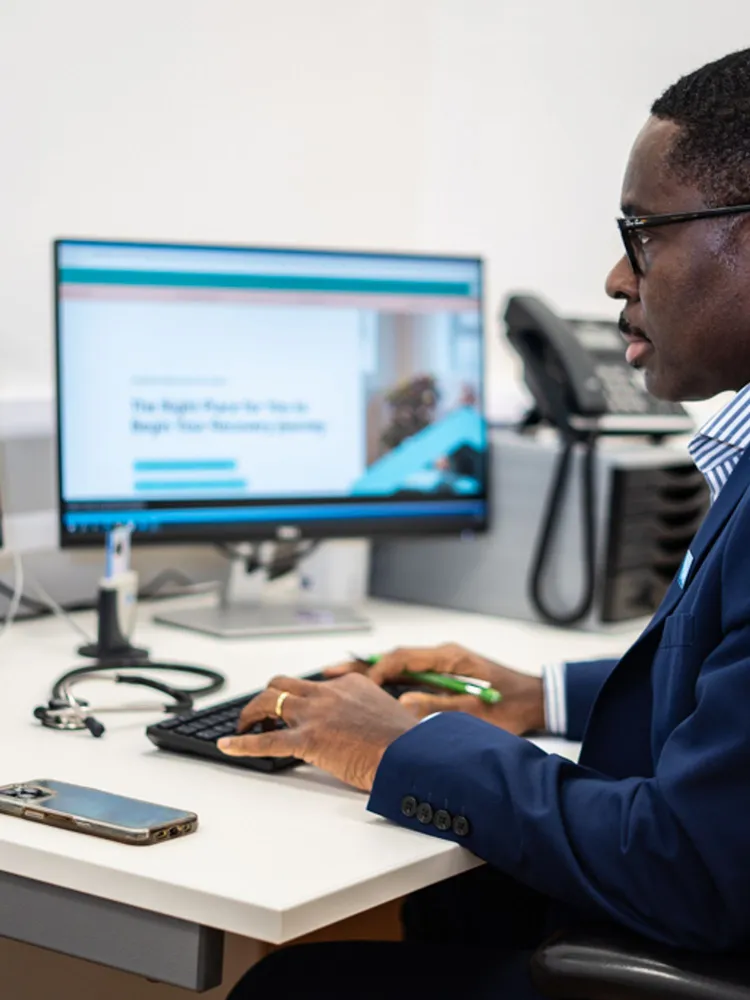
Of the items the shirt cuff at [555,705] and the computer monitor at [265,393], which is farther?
the computer monitor at [265,393]

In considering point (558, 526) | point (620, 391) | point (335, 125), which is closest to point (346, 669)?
point (558, 526)

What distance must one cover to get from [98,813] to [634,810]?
0.42 meters

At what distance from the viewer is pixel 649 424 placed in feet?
6.77

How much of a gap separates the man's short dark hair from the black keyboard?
62cm

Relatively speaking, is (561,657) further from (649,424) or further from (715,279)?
(715,279)

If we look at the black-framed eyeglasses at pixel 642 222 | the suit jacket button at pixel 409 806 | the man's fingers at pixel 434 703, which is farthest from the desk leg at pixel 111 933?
the black-framed eyeglasses at pixel 642 222

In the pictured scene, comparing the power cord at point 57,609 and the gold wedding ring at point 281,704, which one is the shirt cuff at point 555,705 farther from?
the power cord at point 57,609

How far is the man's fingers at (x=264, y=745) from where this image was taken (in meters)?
1.22

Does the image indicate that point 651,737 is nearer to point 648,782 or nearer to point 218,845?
point 648,782

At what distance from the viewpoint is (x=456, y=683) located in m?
1.46

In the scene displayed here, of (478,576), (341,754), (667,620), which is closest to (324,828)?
(341,754)

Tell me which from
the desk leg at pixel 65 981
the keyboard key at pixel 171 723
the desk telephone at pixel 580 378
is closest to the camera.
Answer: the keyboard key at pixel 171 723

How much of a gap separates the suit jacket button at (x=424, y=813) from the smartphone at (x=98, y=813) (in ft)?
0.59

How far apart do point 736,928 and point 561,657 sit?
843 mm
